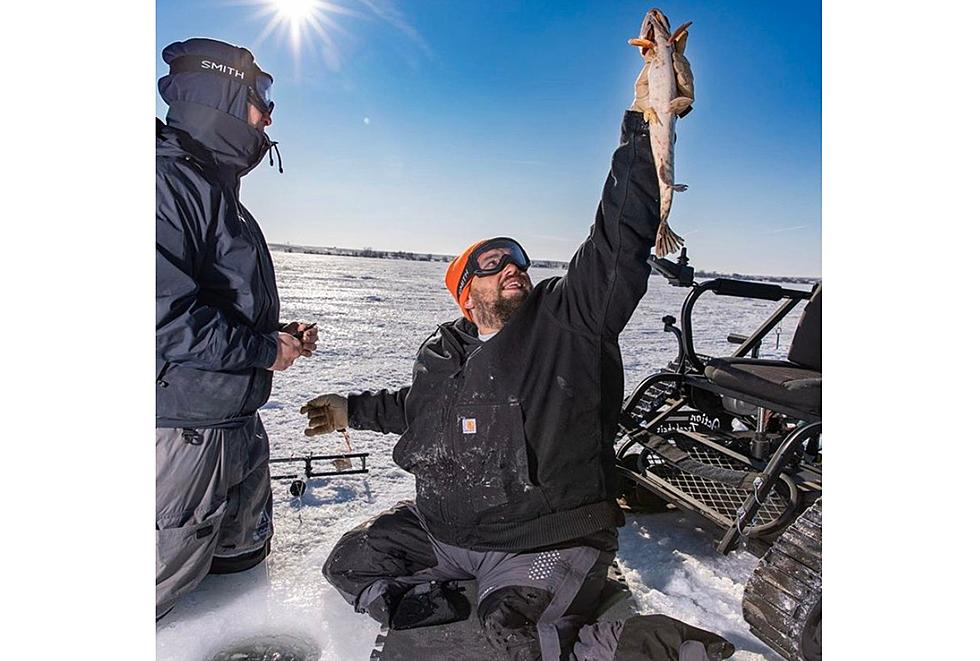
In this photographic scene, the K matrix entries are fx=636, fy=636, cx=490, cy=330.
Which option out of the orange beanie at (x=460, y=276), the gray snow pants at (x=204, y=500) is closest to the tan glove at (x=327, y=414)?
the gray snow pants at (x=204, y=500)

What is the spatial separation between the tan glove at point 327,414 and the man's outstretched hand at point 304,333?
24cm

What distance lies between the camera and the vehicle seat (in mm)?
1875

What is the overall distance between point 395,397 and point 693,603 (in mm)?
1102

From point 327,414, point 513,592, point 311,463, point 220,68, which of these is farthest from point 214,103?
point 513,592

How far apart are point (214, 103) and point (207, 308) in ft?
1.68

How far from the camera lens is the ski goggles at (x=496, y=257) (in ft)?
5.69

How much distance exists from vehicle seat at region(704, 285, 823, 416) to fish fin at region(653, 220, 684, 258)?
2.38 ft

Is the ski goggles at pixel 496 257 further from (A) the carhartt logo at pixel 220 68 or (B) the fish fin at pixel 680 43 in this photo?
(A) the carhartt logo at pixel 220 68

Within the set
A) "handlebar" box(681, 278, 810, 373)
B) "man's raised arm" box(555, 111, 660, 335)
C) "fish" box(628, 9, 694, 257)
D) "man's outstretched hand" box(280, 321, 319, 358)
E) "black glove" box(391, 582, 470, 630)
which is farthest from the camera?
"handlebar" box(681, 278, 810, 373)

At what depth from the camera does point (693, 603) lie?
6.24 feet

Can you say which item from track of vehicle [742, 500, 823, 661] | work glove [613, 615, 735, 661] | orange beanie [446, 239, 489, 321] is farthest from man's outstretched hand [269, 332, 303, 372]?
track of vehicle [742, 500, 823, 661]

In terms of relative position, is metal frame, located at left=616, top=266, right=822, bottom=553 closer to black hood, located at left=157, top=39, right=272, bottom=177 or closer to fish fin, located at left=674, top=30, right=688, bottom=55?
fish fin, located at left=674, top=30, right=688, bottom=55
